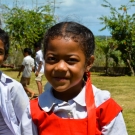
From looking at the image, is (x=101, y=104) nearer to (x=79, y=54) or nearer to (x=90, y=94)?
(x=90, y=94)

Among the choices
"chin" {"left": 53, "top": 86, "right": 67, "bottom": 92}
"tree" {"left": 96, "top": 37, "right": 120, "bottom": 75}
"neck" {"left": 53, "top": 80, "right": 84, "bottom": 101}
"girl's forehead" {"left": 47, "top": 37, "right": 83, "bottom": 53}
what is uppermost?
"girl's forehead" {"left": 47, "top": 37, "right": 83, "bottom": 53}

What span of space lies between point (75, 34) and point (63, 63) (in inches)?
7.2

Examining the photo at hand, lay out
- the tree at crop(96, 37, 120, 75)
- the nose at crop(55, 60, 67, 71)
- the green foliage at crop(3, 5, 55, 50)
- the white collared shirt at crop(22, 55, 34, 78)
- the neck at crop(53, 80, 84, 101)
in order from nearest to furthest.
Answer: the nose at crop(55, 60, 67, 71), the neck at crop(53, 80, 84, 101), the white collared shirt at crop(22, 55, 34, 78), the tree at crop(96, 37, 120, 75), the green foliage at crop(3, 5, 55, 50)

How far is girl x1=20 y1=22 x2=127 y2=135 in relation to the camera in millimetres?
1949

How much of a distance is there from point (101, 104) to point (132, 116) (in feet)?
17.1

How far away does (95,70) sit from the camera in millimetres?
22562

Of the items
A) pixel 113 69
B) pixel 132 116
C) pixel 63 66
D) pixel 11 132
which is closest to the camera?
pixel 63 66

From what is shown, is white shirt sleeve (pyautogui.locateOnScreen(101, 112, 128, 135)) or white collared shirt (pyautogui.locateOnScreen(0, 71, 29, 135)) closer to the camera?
white shirt sleeve (pyautogui.locateOnScreen(101, 112, 128, 135))

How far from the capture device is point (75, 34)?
6.61ft

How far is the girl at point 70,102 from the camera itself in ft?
6.40

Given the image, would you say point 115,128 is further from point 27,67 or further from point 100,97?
point 27,67

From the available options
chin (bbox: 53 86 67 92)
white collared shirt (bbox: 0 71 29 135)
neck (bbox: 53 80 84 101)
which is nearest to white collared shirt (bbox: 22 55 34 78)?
white collared shirt (bbox: 0 71 29 135)

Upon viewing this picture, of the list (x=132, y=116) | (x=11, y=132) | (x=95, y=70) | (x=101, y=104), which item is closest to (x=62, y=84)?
(x=101, y=104)

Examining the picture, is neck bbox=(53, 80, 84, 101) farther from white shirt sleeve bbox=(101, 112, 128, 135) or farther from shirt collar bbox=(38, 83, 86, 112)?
white shirt sleeve bbox=(101, 112, 128, 135)
